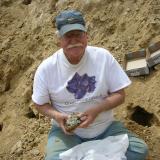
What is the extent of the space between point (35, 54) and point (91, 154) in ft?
7.33

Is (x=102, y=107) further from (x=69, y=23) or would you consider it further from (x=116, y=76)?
(x=69, y=23)

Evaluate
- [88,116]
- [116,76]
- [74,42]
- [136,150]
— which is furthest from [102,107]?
[74,42]

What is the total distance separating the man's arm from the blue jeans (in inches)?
8.7

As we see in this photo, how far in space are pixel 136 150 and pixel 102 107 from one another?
16.0 inches

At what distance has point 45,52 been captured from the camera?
4.95m

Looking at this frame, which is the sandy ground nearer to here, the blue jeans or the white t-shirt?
the blue jeans

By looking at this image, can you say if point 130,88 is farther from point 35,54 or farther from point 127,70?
point 35,54

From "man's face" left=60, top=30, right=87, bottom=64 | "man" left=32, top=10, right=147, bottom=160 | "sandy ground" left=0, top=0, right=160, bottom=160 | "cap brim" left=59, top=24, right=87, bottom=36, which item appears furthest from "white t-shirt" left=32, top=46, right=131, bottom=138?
"sandy ground" left=0, top=0, right=160, bottom=160

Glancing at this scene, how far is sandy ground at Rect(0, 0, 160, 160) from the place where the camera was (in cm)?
398

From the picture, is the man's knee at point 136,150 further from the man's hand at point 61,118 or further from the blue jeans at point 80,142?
the man's hand at point 61,118

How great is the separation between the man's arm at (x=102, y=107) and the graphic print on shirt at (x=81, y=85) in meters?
0.14

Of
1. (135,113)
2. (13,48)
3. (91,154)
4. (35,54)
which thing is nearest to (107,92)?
(91,154)

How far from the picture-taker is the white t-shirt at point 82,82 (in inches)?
126

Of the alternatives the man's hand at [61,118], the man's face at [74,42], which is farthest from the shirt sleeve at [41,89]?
the man's face at [74,42]
